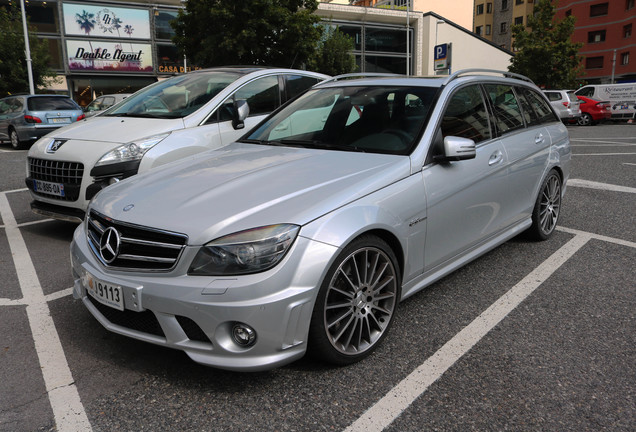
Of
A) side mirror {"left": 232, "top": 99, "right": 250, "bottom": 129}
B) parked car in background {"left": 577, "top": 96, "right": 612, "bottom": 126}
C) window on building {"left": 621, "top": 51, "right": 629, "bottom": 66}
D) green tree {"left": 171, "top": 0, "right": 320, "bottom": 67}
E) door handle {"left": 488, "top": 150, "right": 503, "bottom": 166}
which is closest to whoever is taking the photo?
door handle {"left": 488, "top": 150, "right": 503, "bottom": 166}

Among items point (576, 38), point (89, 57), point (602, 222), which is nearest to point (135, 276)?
point (602, 222)

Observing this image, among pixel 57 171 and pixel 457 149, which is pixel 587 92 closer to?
pixel 457 149

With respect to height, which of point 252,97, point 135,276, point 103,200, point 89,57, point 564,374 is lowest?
point 564,374

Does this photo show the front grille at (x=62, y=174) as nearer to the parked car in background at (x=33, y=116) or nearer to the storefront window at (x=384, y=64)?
the parked car in background at (x=33, y=116)

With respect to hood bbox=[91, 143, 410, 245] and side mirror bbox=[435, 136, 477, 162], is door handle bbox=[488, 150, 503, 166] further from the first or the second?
hood bbox=[91, 143, 410, 245]

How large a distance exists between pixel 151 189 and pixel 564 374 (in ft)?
7.93

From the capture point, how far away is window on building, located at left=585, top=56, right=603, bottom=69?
59119 mm

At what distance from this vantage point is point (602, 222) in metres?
5.90

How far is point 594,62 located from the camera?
59.8m

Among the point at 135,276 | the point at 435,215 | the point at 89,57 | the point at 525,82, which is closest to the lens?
the point at 135,276

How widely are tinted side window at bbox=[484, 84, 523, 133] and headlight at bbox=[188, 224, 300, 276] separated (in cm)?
248

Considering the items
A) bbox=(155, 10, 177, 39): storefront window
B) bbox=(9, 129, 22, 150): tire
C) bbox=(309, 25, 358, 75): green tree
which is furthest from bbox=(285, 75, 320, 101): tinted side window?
bbox=(155, 10, 177, 39): storefront window

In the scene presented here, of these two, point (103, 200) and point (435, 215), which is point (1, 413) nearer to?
point (103, 200)

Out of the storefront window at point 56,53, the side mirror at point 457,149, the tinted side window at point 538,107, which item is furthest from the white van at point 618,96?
the storefront window at point 56,53
